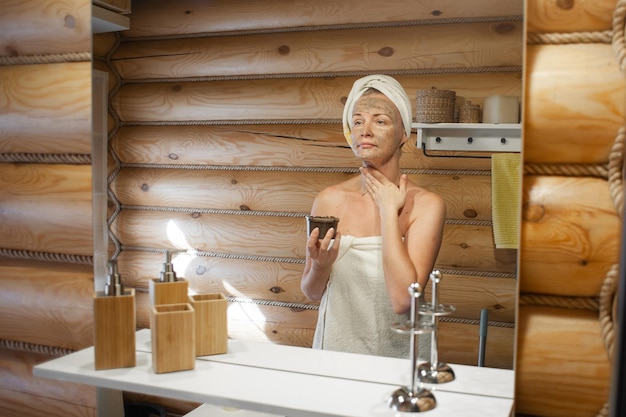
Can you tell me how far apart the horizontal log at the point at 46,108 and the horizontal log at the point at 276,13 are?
7.4 inches

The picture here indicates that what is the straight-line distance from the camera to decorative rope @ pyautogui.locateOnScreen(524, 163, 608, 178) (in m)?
0.93

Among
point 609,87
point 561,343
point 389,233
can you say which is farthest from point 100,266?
point 609,87

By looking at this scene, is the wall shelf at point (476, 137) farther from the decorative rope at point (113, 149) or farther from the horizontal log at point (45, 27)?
the horizontal log at point (45, 27)

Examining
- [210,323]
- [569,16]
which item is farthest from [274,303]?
[569,16]

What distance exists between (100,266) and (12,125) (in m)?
0.39

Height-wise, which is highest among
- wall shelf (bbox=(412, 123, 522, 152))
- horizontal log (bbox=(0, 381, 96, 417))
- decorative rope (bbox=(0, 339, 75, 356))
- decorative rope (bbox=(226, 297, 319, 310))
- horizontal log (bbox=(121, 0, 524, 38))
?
horizontal log (bbox=(121, 0, 524, 38))

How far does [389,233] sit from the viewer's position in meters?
1.04

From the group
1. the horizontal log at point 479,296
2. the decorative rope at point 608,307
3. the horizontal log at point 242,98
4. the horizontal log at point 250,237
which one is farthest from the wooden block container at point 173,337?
the decorative rope at point 608,307

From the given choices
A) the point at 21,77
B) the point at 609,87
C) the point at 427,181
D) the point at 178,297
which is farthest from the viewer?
the point at 21,77

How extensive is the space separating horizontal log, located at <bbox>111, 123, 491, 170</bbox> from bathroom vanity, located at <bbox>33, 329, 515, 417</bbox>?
34cm

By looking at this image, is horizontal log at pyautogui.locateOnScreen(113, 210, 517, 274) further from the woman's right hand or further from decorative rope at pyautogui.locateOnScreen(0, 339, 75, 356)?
decorative rope at pyautogui.locateOnScreen(0, 339, 75, 356)

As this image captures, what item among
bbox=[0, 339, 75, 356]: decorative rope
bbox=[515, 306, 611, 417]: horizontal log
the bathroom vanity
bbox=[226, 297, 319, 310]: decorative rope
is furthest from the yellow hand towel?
bbox=[0, 339, 75, 356]: decorative rope

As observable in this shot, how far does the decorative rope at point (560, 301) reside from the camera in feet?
3.09

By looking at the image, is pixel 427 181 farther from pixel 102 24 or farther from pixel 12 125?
pixel 12 125
